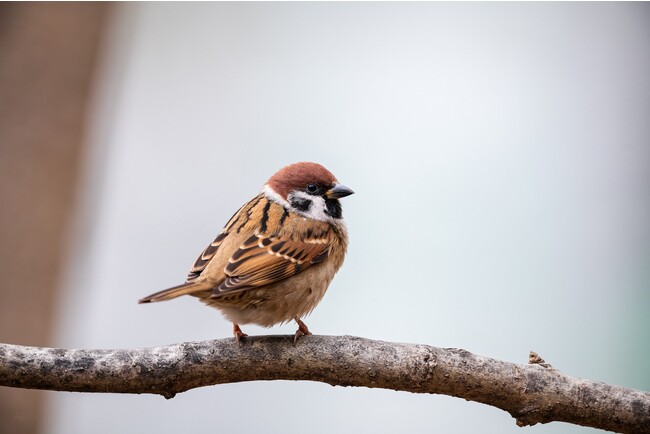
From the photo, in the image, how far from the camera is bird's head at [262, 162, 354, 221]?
3.66 m

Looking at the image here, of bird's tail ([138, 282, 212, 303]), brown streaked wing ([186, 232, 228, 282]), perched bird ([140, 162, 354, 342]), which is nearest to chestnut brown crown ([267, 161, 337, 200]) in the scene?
perched bird ([140, 162, 354, 342])

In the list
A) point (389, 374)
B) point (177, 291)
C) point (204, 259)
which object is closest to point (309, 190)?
point (204, 259)

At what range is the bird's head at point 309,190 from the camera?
12.0 ft

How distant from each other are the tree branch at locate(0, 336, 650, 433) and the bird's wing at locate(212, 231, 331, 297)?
263 mm

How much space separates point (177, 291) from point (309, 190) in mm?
1015

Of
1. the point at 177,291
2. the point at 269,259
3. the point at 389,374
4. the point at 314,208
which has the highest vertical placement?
the point at 314,208

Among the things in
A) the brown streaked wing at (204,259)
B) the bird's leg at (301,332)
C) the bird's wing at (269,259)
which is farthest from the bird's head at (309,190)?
the bird's leg at (301,332)

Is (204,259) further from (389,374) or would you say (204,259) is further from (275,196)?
(389,374)

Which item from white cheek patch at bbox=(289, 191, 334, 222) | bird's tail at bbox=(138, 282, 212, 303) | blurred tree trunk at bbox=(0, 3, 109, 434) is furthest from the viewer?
blurred tree trunk at bbox=(0, 3, 109, 434)

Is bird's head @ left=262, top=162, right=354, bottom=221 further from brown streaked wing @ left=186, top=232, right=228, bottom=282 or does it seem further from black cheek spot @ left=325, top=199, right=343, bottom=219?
brown streaked wing @ left=186, top=232, right=228, bottom=282

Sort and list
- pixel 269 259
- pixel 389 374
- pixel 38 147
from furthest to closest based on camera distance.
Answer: pixel 38 147, pixel 269 259, pixel 389 374

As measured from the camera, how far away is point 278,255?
3.28 m

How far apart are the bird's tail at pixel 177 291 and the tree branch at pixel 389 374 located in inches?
7.2

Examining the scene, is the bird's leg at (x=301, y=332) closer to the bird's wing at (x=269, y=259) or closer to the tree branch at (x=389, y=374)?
the tree branch at (x=389, y=374)
